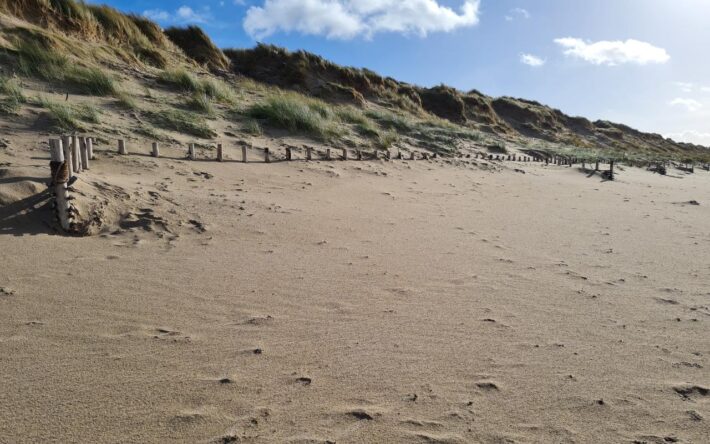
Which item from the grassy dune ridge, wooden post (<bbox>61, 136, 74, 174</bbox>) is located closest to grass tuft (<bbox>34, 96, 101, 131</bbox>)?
the grassy dune ridge

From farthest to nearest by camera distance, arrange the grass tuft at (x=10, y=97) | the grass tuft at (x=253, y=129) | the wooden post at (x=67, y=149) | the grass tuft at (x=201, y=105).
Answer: the grass tuft at (x=201, y=105)
the grass tuft at (x=253, y=129)
the grass tuft at (x=10, y=97)
the wooden post at (x=67, y=149)

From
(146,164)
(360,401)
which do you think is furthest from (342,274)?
(146,164)

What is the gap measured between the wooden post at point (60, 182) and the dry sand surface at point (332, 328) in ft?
0.60

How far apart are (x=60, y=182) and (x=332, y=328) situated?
2991 mm

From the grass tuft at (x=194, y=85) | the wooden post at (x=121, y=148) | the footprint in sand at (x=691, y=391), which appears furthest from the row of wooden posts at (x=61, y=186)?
the grass tuft at (x=194, y=85)

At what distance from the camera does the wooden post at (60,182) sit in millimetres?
3986

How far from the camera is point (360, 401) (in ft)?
7.13

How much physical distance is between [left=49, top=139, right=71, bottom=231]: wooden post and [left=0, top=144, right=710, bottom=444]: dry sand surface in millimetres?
183

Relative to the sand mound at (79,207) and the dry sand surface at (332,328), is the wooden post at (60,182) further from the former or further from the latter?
the dry sand surface at (332,328)

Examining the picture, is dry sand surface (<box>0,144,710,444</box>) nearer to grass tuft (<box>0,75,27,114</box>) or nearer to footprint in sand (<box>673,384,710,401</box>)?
footprint in sand (<box>673,384,710,401</box>)

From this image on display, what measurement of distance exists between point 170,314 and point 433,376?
5.73ft

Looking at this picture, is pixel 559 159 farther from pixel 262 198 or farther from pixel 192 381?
pixel 192 381

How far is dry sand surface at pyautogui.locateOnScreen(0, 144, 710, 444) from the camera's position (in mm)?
2035

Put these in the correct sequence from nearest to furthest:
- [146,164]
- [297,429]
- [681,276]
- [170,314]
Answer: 1. [297,429]
2. [170,314]
3. [681,276]
4. [146,164]
